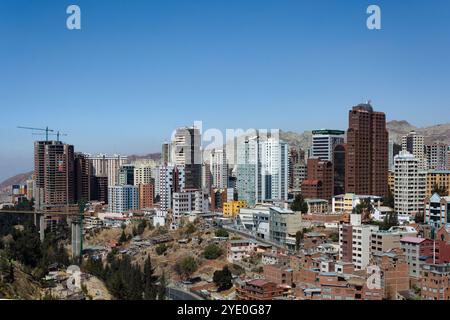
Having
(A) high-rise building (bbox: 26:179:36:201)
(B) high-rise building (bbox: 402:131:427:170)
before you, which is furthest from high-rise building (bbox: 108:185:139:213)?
(B) high-rise building (bbox: 402:131:427:170)

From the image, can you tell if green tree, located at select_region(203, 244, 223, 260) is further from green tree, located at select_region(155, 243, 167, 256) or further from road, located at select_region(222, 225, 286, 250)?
green tree, located at select_region(155, 243, 167, 256)

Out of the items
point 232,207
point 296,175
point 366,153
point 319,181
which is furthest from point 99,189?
point 366,153

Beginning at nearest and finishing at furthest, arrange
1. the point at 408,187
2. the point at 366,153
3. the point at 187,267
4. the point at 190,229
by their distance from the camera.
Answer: the point at 187,267 < the point at 408,187 < the point at 190,229 < the point at 366,153

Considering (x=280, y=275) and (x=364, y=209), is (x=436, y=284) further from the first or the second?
(x=364, y=209)

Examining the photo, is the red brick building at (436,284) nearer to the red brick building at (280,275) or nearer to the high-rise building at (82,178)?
the red brick building at (280,275)

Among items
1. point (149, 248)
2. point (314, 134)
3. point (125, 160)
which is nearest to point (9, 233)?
point (149, 248)

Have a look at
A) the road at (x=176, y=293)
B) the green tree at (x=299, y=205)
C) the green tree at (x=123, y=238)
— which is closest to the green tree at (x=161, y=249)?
the green tree at (x=123, y=238)

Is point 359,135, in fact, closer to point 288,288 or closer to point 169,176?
point 169,176

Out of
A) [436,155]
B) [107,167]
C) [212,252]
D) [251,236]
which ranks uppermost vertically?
[436,155]
